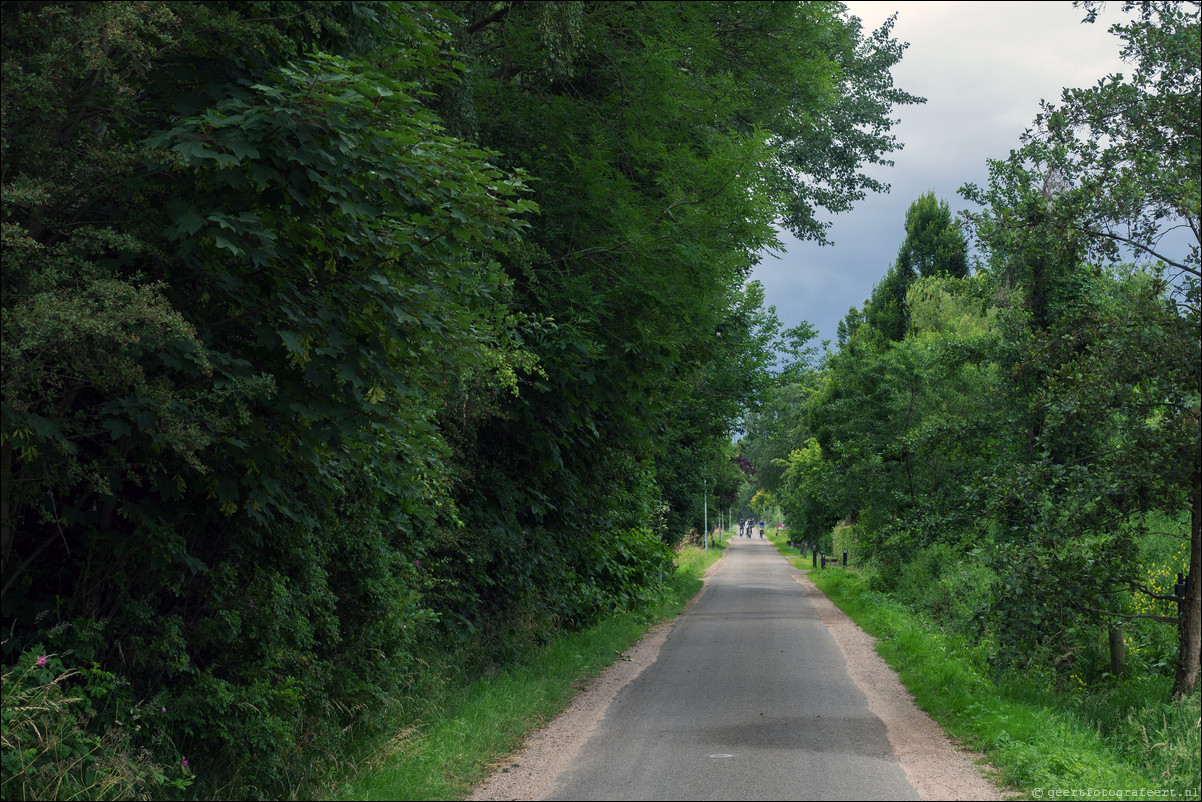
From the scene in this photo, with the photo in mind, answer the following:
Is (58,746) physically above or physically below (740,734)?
above

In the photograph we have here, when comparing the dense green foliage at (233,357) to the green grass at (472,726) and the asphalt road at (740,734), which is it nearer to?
the green grass at (472,726)

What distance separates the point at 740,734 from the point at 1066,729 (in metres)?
2.89

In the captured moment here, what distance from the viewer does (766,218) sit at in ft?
42.3

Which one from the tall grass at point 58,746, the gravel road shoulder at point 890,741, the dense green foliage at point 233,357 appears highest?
the dense green foliage at point 233,357

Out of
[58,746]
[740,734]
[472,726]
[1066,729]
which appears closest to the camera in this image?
[58,746]

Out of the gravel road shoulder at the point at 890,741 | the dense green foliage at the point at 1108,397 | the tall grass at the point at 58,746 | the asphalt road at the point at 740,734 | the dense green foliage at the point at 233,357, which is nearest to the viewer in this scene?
the tall grass at the point at 58,746

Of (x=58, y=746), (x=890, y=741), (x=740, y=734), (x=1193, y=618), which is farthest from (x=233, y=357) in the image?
(x=1193, y=618)

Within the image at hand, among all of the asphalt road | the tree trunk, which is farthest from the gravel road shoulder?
the tree trunk

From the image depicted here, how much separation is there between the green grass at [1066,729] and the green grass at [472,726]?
4194 millimetres

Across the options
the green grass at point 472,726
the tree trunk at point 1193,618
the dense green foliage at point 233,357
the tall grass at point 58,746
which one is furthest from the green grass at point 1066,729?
the tall grass at point 58,746

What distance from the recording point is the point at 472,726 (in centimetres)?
844

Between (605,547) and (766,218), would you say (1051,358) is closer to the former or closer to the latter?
(766,218)

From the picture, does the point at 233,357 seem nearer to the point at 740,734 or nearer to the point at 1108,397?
the point at 740,734

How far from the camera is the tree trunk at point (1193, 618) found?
874 cm
